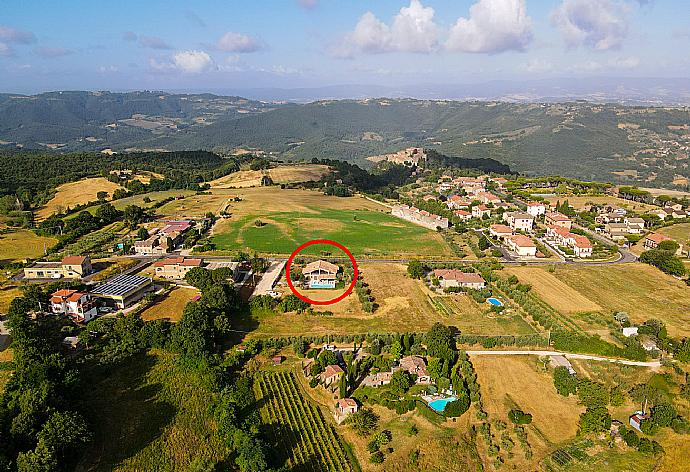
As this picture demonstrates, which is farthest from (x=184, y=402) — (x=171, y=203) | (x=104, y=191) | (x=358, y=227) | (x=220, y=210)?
Answer: (x=104, y=191)

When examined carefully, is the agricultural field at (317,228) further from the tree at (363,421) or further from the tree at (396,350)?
the tree at (363,421)

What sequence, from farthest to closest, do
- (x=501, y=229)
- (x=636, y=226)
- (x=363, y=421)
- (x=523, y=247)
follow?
(x=636, y=226) → (x=501, y=229) → (x=523, y=247) → (x=363, y=421)

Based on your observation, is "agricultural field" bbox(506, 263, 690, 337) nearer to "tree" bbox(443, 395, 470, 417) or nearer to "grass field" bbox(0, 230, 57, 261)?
"tree" bbox(443, 395, 470, 417)

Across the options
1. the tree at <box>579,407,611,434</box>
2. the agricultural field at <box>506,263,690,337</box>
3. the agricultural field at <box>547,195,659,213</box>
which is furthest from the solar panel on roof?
the agricultural field at <box>547,195,659,213</box>

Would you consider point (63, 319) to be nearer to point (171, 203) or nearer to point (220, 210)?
point (220, 210)

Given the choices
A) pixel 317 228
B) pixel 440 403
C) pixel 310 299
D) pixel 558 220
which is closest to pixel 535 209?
pixel 558 220

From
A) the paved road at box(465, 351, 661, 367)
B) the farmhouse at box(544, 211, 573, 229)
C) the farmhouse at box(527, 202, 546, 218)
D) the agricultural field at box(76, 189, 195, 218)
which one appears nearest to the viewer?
the paved road at box(465, 351, 661, 367)

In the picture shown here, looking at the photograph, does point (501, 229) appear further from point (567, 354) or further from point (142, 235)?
point (142, 235)
